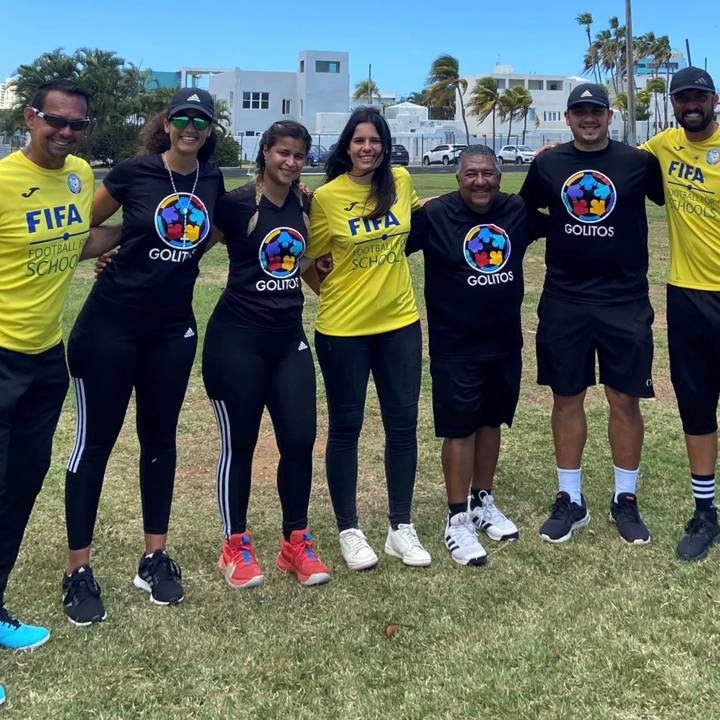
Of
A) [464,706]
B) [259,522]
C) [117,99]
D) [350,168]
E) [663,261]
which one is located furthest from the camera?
[117,99]

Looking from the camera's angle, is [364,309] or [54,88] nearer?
[54,88]

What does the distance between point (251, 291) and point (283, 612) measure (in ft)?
4.75

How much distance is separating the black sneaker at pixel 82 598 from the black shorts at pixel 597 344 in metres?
2.56


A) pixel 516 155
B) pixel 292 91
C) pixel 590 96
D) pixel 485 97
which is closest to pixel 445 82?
pixel 485 97

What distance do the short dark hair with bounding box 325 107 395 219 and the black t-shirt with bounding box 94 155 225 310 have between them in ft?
2.66

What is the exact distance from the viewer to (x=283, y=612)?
3664mm

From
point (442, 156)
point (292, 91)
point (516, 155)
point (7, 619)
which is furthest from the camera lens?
point (292, 91)

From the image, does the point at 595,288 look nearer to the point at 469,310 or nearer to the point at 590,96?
the point at 469,310

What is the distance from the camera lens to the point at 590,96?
412 centimetres

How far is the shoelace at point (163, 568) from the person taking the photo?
150 inches

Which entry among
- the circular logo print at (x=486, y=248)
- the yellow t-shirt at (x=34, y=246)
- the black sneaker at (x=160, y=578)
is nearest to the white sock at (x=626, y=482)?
the circular logo print at (x=486, y=248)

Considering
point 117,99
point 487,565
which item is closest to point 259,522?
point 487,565

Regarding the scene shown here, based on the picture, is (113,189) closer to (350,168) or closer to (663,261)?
(350,168)

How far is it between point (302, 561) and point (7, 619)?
132cm
